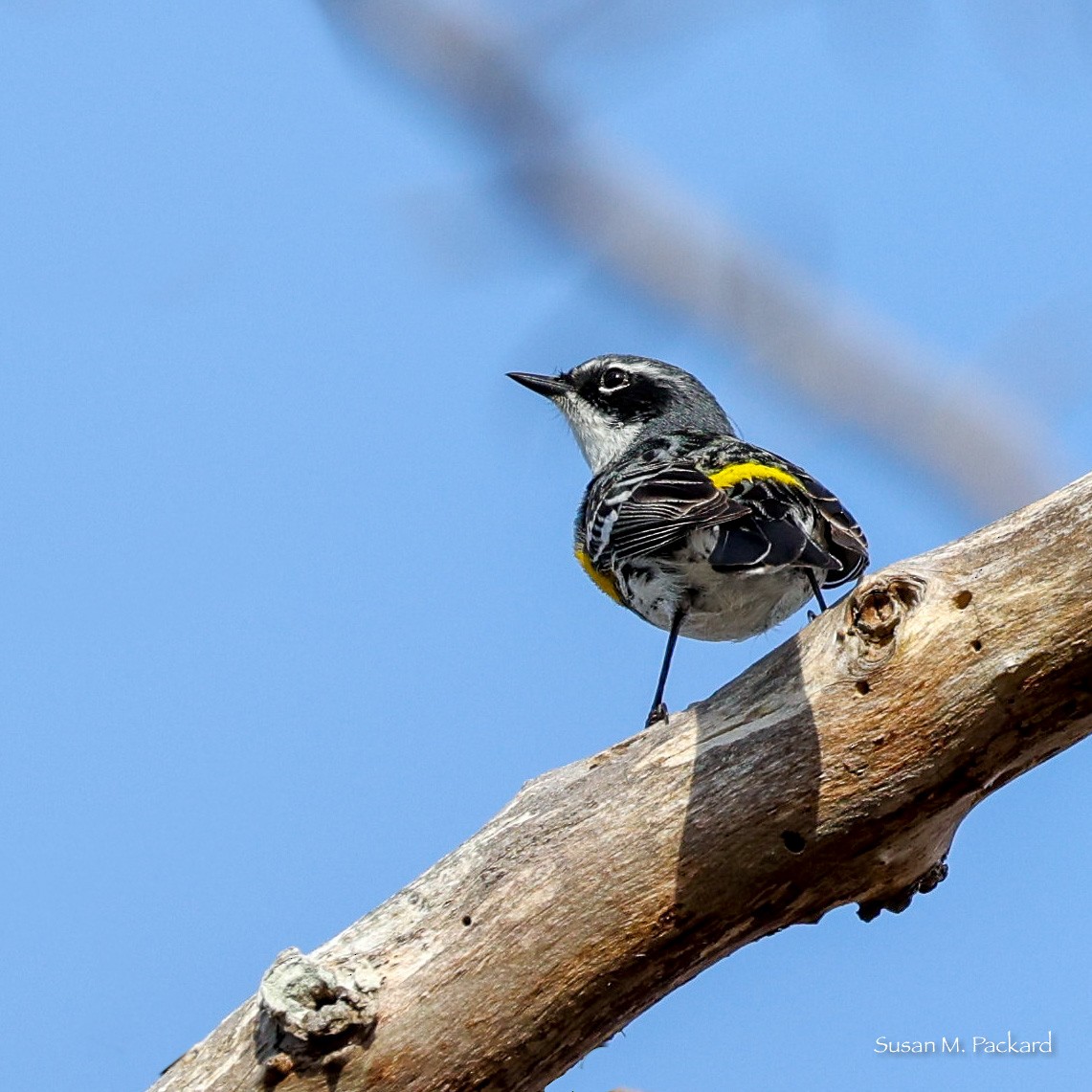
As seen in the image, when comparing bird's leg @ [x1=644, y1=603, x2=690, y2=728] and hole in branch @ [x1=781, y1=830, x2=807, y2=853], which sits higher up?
bird's leg @ [x1=644, y1=603, x2=690, y2=728]

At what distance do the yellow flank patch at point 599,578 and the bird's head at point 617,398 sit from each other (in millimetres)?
1396

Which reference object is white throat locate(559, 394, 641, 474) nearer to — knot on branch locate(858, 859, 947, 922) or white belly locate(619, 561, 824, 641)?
white belly locate(619, 561, 824, 641)

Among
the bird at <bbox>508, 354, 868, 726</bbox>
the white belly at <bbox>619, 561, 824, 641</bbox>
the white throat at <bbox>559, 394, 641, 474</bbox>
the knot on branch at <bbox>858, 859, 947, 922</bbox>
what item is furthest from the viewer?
the white throat at <bbox>559, 394, 641, 474</bbox>

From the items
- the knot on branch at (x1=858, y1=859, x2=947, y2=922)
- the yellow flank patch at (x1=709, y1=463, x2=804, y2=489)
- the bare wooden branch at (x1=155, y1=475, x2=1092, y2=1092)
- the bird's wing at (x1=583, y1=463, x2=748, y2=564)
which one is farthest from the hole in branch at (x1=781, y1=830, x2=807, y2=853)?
the yellow flank patch at (x1=709, y1=463, x2=804, y2=489)

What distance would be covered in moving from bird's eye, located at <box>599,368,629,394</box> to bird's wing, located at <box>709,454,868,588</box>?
8.09 ft

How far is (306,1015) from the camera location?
3961 millimetres

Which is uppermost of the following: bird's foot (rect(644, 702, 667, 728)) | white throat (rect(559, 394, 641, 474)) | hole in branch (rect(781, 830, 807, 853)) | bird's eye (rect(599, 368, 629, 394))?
bird's eye (rect(599, 368, 629, 394))

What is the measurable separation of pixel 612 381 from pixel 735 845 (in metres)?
5.47

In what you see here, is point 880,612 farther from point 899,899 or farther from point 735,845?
point 899,899

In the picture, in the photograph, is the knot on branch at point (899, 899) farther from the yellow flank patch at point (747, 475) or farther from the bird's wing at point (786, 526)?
the yellow flank patch at point (747, 475)

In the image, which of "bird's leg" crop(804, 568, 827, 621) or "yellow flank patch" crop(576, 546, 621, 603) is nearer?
"bird's leg" crop(804, 568, 827, 621)

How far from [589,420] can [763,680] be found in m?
5.07

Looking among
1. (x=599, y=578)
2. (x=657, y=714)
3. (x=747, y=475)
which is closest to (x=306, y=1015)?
(x=657, y=714)

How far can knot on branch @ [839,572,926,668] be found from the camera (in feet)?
13.3
